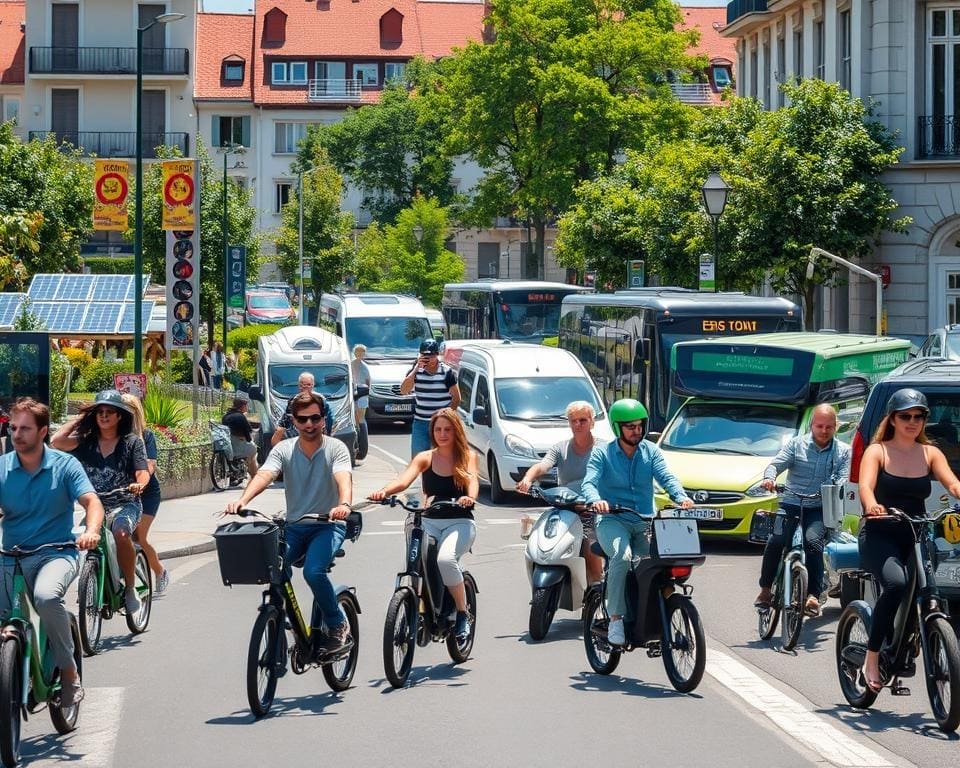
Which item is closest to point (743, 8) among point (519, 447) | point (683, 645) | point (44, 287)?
point (44, 287)

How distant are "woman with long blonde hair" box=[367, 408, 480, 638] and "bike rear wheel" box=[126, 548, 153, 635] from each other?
266 centimetres

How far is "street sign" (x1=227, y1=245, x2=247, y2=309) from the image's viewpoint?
53312 millimetres

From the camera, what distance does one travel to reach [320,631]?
9.63 metres

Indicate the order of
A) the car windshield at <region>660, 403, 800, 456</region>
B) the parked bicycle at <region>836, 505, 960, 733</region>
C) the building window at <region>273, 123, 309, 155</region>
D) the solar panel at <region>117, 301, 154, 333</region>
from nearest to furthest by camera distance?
1. the parked bicycle at <region>836, 505, 960, 733</region>
2. the car windshield at <region>660, 403, 800, 456</region>
3. the solar panel at <region>117, 301, 154, 333</region>
4. the building window at <region>273, 123, 309, 155</region>

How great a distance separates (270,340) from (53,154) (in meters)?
30.4

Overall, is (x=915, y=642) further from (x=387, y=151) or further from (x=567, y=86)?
(x=387, y=151)

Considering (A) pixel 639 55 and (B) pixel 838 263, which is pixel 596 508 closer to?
(B) pixel 838 263

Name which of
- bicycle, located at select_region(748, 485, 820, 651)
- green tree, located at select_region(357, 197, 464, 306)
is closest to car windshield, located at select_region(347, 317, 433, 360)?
bicycle, located at select_region(748, 485, 820, 651)

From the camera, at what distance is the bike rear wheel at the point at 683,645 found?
9.67 metres

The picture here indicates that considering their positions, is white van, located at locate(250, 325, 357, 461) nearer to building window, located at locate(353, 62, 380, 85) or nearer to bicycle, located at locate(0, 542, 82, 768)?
bicycle, located at locate(0, 542, 82, 768)

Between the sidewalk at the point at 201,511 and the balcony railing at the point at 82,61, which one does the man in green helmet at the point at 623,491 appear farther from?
the balcony railing at the point at 82,61

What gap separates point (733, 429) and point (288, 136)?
240 ft

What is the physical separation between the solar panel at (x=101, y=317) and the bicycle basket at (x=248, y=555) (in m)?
30.5

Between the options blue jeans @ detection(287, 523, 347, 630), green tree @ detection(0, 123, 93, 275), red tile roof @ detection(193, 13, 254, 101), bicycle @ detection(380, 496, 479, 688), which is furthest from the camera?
red tile roof @ detection(193, 13, 254, 101)
